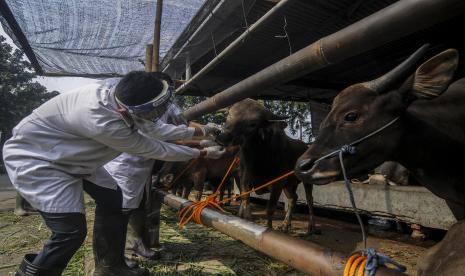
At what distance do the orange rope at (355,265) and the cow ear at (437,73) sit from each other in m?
1.36

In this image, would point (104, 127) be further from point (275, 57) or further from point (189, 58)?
point (275, 57)

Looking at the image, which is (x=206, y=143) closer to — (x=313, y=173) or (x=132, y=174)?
(x=132, y=174)

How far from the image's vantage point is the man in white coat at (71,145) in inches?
98.3

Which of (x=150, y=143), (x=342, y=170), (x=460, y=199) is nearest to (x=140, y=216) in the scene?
(x=150, y=143)

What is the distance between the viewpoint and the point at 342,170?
228cm

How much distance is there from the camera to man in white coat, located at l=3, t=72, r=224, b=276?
2.50 m

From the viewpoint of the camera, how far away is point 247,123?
4.87 metres

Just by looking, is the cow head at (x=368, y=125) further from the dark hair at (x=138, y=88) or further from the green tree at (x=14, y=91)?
the green tree at (x=14, y=91)

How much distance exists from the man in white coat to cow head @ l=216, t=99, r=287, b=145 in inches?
74.1

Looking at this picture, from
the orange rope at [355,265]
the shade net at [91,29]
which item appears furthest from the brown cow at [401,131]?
the shade net at [91,29]

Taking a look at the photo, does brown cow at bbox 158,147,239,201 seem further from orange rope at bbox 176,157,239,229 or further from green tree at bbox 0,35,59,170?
green tree at bbox 0,35,59,170

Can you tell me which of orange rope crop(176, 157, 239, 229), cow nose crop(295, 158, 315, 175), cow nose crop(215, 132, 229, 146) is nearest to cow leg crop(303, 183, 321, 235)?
cow nose crop(215, 132, 229, 146)

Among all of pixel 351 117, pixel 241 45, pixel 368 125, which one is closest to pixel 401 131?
pixel 368 125

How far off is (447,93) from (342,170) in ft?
3.83
